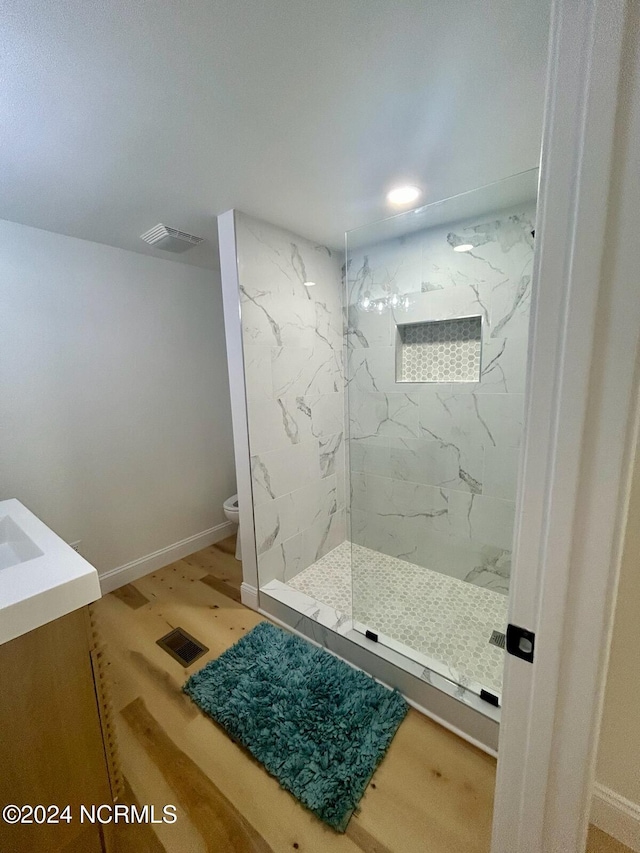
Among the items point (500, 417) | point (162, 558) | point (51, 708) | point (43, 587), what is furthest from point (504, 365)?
point (162, 558)

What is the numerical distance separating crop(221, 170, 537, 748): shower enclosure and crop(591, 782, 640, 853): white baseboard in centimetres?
44

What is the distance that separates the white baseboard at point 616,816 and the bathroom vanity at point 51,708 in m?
1.52

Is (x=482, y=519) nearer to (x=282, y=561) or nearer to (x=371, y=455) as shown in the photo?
(x=371, y=455)

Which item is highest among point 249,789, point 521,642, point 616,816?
point 521,642

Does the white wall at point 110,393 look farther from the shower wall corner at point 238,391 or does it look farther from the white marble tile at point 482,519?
the white marble tile at point 482,519

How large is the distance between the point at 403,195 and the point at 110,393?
208 cm

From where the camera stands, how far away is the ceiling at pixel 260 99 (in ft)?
2.66

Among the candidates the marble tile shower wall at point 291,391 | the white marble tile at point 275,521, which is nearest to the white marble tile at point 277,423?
the marble tile shower wall at point 291,391

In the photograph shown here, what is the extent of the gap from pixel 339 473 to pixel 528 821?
6.93ft

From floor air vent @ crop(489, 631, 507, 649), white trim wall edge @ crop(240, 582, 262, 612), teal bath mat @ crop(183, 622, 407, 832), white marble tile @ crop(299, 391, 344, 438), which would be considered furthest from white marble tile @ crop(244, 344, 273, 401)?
floor air vent @ crop(489, 631, 507, 649)

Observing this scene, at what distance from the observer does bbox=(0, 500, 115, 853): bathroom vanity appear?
2.85ft

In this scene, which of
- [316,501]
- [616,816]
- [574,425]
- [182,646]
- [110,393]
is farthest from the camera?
[316,501]

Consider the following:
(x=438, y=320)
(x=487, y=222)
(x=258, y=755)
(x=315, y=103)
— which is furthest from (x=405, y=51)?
(x=258, y=755)

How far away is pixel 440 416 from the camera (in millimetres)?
2197
